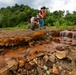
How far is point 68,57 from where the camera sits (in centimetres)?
554

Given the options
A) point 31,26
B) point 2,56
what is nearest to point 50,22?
point 31,26

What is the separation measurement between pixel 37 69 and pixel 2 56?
4.85ft

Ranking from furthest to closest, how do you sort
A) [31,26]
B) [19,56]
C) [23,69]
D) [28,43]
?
[31,26] → [28,43] → [19,56] → [23,69]

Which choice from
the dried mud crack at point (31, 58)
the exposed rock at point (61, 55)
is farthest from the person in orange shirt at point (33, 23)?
the exposed rock at point (61, 55)

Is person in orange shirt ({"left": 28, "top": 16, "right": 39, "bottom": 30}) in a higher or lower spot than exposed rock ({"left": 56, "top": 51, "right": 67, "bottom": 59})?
higher

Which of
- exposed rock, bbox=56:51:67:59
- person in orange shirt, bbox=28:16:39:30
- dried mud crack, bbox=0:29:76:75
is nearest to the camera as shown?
dried mud crack, bbox=0:29:76:75

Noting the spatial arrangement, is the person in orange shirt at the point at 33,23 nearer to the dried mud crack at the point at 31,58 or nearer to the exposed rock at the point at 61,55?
the dried mud crack at the point at 31,58

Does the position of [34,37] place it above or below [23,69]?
above

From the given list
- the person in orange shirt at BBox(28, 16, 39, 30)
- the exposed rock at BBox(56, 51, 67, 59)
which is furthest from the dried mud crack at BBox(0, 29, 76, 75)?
the person in orange shirt at BBox(28, 16, 39, 30)

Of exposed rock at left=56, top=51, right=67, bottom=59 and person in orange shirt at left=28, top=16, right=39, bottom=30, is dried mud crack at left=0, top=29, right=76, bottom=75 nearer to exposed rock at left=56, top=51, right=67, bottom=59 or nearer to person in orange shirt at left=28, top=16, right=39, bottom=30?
exposed rock at left=56, top=51, right=67, bottom=59

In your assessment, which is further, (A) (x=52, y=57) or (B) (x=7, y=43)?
(B) (x=7, y=43)

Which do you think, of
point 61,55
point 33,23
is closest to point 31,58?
point 61,55

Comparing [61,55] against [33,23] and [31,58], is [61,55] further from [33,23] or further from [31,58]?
[33,23]

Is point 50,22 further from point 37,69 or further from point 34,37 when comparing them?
point 37,69
